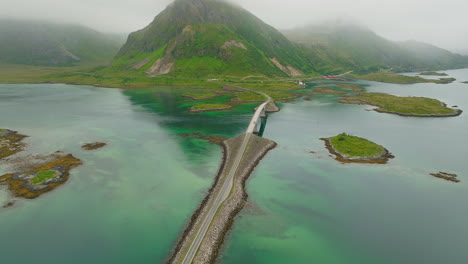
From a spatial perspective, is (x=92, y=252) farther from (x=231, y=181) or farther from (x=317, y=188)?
(x=317, y=188)

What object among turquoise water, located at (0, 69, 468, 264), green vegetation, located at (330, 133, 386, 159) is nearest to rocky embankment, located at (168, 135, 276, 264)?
turquoise water, located at (0, 69, 468, 264)

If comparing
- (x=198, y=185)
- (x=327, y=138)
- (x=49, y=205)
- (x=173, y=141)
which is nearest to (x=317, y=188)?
(x=198, y=185)

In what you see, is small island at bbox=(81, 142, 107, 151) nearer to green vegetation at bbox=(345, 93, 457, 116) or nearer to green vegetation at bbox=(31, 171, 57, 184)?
green vegetation at bbox=(31, 171, 57, 184)

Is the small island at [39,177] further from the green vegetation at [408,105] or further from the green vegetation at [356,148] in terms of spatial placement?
the green vegetation at [408,105]

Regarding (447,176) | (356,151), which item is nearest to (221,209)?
(356,151)

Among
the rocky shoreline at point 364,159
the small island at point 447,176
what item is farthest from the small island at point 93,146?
the small island at point 447,176

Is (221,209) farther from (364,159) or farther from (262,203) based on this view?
(364,159)

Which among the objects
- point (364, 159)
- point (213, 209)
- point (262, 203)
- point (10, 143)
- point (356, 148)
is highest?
point (356, 148)
